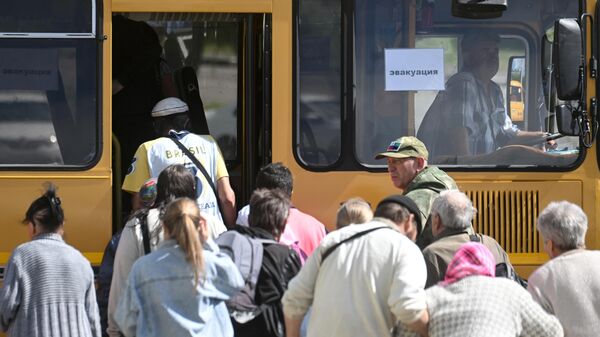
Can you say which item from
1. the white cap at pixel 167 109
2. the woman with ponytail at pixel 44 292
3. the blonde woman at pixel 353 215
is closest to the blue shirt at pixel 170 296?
the woman with ponytail at pixel 44 292

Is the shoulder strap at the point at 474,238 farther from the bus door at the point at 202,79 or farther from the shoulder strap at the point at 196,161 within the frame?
the shoulder strap at the point at 196,161

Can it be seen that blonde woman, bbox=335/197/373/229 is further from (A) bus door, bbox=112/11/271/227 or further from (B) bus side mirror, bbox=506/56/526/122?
(B) bus side mirror, bbox=506/56/526/122

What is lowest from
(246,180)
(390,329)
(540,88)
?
(390,329)

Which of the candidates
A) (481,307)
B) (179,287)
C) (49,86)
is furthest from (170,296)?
(49,86)

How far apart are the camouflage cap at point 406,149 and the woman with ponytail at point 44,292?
190 cm

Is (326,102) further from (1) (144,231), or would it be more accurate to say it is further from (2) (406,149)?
(1) (144,231)

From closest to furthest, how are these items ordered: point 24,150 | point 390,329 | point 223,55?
point 390,329, point 24,150, point 223,55

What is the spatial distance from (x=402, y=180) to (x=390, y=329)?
1620mm

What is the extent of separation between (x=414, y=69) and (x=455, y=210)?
4.34 ft

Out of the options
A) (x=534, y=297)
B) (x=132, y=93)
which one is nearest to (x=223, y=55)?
(x=132, y=93)

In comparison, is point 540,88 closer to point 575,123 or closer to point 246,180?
point 575,123

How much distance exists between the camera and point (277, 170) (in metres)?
6.14

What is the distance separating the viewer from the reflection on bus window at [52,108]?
654 cm

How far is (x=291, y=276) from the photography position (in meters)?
5.53
